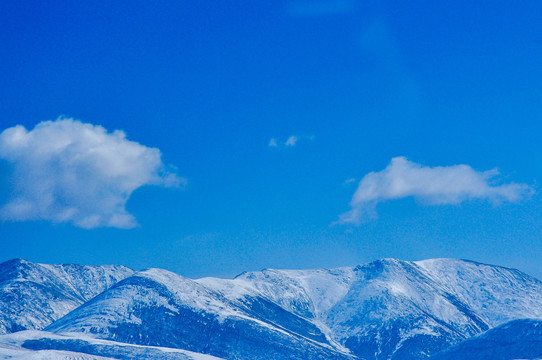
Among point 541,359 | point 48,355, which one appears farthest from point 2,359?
point 541,359

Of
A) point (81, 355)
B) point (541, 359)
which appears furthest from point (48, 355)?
point (541, 359)

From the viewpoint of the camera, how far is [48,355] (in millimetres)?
181250

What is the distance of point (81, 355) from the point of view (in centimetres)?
19412

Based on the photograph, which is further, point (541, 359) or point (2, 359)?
point (541, 359)

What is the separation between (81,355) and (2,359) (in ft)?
76.9

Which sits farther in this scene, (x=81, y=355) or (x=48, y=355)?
(x=81, y=355)

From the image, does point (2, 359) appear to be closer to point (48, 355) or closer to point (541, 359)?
point (48, 355)

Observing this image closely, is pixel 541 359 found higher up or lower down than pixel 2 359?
higher up

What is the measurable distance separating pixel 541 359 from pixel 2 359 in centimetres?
17385

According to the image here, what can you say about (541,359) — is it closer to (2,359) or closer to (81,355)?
(81,355)

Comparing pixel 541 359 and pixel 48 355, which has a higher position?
pixel 541 359

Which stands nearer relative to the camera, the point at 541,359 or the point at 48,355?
the point at 48,355

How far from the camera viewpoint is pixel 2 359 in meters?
185

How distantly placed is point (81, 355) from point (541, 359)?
498ft
